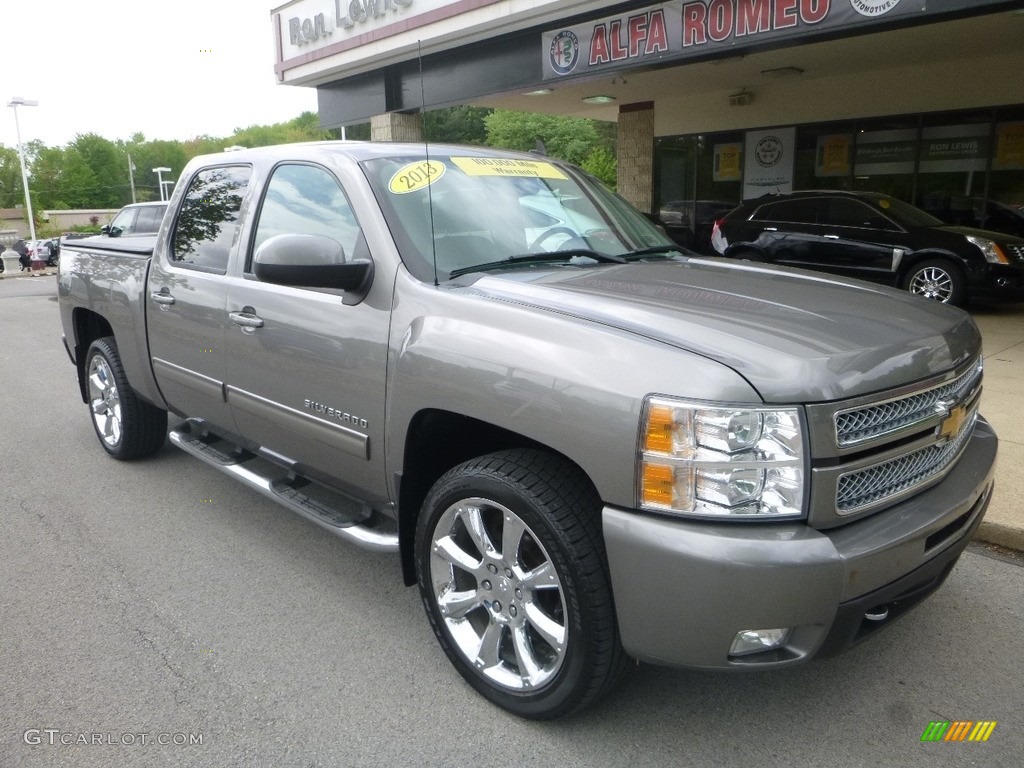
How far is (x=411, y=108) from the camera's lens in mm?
14633

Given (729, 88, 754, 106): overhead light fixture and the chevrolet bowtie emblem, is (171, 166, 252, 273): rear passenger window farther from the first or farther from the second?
(729, 88, 754, 106): overhead light fixture

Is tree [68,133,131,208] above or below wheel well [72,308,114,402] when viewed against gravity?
above

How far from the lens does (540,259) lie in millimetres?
3170

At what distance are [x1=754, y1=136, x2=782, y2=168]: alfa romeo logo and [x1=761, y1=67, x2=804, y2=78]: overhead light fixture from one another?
1584 mm

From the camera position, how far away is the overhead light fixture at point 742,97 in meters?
14.5

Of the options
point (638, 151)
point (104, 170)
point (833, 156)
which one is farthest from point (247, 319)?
point (104, 170)

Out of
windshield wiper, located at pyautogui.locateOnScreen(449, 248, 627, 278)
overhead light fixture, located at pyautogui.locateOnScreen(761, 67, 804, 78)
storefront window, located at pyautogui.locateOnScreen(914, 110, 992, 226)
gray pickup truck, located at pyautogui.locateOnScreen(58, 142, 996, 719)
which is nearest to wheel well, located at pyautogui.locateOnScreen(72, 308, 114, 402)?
gray pickup truck, located at pyautogui.locateOnScreen(58, 142, 996, 719)

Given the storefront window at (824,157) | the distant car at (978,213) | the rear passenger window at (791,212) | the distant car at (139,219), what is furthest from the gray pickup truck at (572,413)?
the distant car at (139,219)

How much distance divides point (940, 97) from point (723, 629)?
43.2 feet

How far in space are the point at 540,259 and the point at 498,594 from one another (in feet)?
4.29

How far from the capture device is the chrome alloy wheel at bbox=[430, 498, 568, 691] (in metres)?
2.48

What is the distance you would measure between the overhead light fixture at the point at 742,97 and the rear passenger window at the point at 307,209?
41.7 feet

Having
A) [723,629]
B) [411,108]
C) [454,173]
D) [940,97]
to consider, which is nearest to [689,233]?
[940,97]
